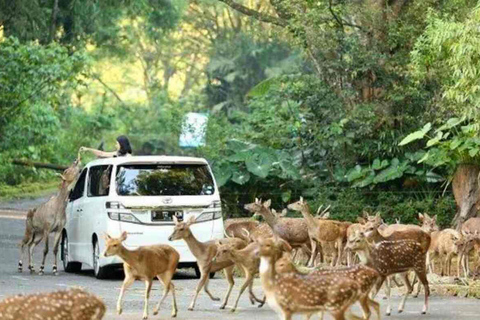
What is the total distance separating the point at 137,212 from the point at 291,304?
354 inches

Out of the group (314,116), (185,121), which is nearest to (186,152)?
(185,121)

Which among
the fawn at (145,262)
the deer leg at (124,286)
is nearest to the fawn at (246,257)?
the fawn at (145,262)

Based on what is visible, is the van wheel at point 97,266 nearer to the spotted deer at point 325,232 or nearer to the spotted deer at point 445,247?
the spotted deer at point 325,232

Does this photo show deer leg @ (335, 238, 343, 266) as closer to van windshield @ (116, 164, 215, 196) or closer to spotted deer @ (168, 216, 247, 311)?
van windshield @ (116, 164, 215, 196)

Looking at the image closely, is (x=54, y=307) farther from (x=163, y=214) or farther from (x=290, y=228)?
(x=290, y=228)

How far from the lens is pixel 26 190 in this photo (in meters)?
45.8

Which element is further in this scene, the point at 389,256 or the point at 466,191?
the point at 466,191

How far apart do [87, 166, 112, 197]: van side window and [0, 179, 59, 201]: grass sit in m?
20.0

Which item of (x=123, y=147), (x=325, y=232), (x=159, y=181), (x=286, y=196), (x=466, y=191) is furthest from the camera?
(x=286, y=196)

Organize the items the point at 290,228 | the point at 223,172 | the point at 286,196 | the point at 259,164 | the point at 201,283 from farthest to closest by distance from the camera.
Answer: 1. the point at 223,172
2. the point at 259,164
3. the point at 286,196
4. the point at 290,228
5. the point at 201,283

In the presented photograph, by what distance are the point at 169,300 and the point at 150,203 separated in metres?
3.12

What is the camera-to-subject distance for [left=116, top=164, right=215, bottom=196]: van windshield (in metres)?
22.7

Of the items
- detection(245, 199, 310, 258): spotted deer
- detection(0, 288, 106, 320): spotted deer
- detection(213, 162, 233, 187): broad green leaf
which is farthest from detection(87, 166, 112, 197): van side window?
detection(0, 288, 106, 320): spotted deer

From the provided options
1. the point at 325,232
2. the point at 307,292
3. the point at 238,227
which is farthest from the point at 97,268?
the point at 307,292
